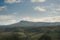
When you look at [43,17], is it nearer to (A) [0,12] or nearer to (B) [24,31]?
(B) [24,31]

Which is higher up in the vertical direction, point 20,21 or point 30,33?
point 20,21

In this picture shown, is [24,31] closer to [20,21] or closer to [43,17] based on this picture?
[20,21]

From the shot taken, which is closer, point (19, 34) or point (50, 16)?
point (19, 34)

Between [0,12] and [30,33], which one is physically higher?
[0,12]

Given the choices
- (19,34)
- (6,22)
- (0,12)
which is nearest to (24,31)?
(19,34)

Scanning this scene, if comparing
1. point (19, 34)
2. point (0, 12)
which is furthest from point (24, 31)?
point (0, 12)

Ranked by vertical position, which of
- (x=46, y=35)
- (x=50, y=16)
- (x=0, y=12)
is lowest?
(x=46, y=35)
